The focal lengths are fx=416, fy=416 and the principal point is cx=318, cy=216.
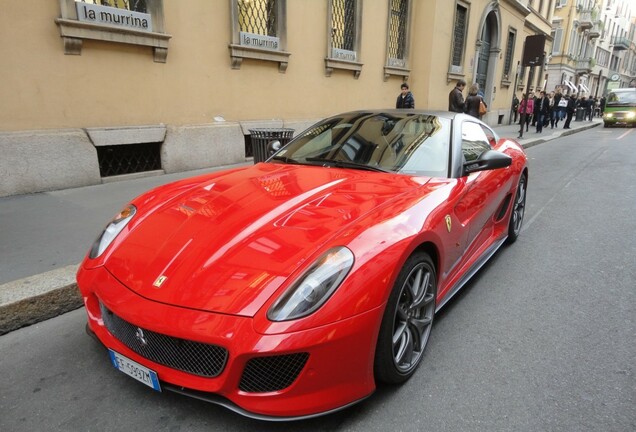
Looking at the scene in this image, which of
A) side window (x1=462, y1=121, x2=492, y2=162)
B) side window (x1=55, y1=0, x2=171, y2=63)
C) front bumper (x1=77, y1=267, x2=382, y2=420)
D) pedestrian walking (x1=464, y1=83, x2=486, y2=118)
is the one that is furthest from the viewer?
pedestrian walking (x1=464, y1=83, x2=486, y2=118)

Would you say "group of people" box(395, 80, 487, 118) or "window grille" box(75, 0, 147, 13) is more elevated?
"window grille" box(75, 0, 147, 13)

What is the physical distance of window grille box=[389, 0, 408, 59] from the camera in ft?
42.5

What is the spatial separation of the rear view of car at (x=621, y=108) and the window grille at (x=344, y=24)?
20779 millimetres

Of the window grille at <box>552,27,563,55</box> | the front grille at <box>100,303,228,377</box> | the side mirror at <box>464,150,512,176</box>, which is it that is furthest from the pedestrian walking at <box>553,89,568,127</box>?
the front grille at <box>100,303,228,377</box>

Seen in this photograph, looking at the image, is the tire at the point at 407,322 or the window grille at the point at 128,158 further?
the window grille at the point at 128,158

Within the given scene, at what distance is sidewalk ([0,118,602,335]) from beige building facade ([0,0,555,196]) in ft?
1.84

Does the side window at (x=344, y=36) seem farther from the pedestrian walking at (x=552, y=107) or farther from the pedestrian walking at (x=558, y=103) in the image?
the pedestrian walking at (x=558, y=103)

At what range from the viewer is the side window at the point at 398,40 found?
42.0ft

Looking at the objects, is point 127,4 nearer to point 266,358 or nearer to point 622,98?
point 266,358

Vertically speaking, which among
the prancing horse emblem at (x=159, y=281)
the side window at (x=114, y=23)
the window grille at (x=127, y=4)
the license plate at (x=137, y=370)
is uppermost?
the window grille at (x=127, y=4)

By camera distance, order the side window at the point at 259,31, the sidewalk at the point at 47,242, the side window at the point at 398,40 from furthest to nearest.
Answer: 1. the side window at the point at 398,40
2. the side window at the point at 259,31
3. the sidewalk at the point at 47,242

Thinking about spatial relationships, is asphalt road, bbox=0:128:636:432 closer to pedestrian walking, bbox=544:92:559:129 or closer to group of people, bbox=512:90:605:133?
group of people, bbox=512:90:605:133

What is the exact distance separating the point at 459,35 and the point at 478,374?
1716 centimetres

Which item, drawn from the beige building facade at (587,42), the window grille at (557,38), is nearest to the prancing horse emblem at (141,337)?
the beige building facade at (587,42)
